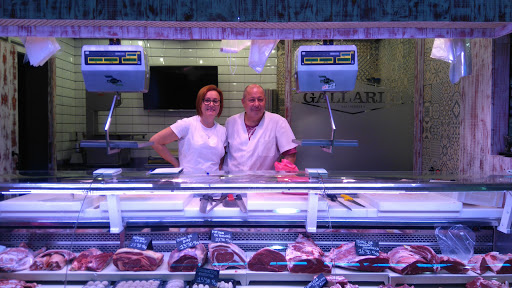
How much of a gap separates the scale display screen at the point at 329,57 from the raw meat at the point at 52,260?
6.16 ft

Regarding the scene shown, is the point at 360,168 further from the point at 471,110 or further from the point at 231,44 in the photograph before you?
the point at 231,44

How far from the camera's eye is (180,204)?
2.34 m

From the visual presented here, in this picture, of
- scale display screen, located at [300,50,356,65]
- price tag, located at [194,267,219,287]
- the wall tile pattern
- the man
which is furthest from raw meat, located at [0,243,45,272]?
the wall tile pattern

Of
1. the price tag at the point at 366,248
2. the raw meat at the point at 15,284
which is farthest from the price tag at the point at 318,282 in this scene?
the raw meat at the point at 15,284

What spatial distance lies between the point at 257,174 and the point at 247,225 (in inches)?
14.9

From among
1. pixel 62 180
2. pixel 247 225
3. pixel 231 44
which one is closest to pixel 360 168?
pixel 231 44

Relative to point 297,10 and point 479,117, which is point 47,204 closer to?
point 297,10

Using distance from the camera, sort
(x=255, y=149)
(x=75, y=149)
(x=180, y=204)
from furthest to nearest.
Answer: (x=75, y=149) → (x=255, y=149) → (x=180, y=204)

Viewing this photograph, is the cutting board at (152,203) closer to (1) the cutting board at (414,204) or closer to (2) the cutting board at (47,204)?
(2) the cutting board at (47,204)

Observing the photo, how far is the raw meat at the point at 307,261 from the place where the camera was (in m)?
2.24

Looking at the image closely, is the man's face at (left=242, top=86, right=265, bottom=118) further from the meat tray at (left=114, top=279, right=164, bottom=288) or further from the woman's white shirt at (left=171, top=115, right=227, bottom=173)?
the meat tray at (left=114, top=279, right=164, bottom=288)

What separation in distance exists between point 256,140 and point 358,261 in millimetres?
2159

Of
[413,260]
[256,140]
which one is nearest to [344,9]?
[413,260]

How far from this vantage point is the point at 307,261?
224 cm
